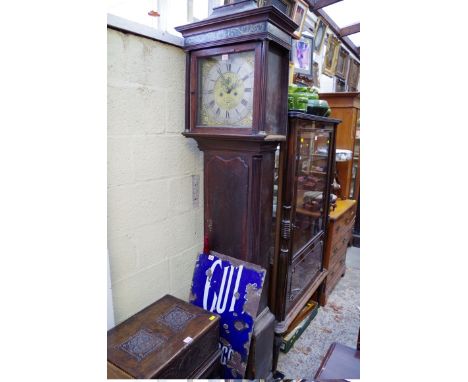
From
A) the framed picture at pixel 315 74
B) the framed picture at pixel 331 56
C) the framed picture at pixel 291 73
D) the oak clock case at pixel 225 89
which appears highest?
the framed picture at pixel 331 56

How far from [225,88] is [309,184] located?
100cm

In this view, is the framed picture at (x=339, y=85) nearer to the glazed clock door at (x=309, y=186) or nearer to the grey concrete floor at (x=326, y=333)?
the glazed clock door at (x=309, y=186)

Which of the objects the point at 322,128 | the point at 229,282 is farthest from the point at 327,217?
the point at 229,282

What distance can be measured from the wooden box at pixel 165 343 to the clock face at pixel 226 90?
2.54 ft

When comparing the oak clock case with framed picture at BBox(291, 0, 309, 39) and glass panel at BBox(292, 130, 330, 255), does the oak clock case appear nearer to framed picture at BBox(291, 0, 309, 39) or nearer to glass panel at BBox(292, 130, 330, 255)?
glass panel at BBox(292, 130, 330, 255)

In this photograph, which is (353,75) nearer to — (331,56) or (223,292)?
(331,56)

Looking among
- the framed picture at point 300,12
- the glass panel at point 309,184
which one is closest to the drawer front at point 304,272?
the glass panel at point 309,184

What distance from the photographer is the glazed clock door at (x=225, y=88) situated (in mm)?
1159

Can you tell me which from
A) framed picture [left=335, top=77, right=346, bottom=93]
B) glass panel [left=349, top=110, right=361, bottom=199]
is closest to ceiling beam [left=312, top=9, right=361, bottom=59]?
framed picture [left=335, top=77, right=346, bottom=93]

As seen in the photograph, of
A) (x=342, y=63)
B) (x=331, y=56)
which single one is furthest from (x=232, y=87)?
(x=342, y=63)

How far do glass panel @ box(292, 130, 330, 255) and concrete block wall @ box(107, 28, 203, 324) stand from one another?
0.60 meters

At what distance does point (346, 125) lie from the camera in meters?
3.06

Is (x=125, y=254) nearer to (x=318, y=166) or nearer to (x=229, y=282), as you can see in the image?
(x=229, y=282)

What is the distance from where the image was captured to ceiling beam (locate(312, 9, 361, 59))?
2.88 m
